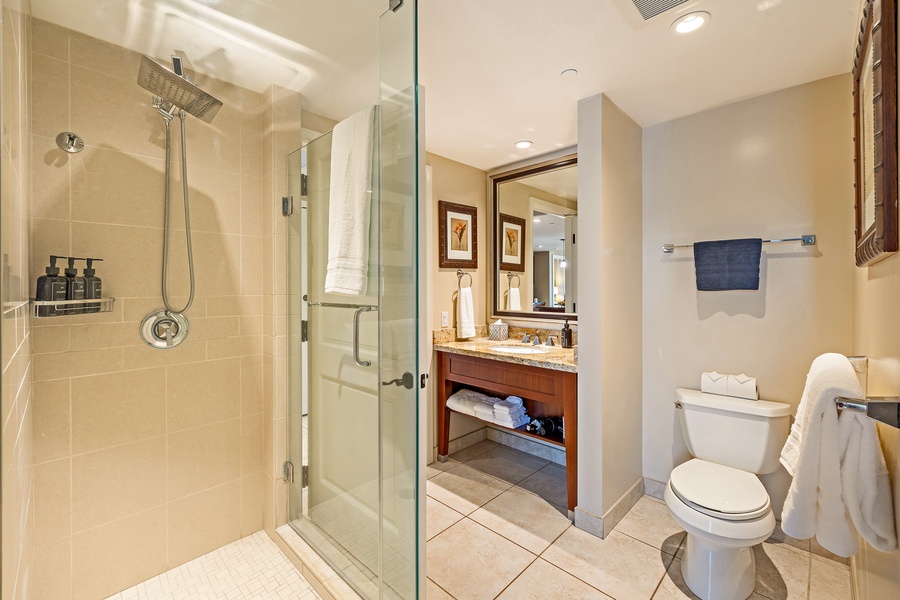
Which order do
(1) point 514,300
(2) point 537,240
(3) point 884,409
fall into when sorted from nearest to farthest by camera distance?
(3) point 884,409
(2) point 537,240
(1) point 514,300

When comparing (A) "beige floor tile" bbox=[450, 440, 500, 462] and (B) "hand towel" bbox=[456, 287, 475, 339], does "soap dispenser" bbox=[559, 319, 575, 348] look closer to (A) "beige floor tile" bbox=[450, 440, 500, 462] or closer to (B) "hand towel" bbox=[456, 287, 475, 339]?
(B) "hand towel" bbox=[456, 287, 475, 339]

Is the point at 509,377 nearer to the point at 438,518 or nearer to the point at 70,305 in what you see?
the point at 438,518

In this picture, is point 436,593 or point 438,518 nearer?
point 436,593

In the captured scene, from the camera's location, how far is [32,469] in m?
1.40

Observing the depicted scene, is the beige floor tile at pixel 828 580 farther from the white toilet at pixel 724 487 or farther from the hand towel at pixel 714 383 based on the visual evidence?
the hand towel at pixel 714 383

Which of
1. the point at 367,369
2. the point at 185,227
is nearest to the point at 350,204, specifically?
the point at 367,369

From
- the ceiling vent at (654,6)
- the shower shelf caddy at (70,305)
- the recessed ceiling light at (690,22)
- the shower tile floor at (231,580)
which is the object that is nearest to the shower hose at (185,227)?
the shower shelf caddy at (70,305)

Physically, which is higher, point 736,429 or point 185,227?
point 185,227

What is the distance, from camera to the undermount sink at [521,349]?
8.31 feet

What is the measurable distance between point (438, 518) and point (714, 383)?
1.70 metres

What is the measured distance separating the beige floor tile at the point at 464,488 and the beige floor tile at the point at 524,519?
0.06 meters

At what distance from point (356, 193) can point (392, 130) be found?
0.94 feet

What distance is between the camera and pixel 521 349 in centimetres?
266

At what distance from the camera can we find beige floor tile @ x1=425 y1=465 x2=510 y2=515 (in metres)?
→ 2.34
